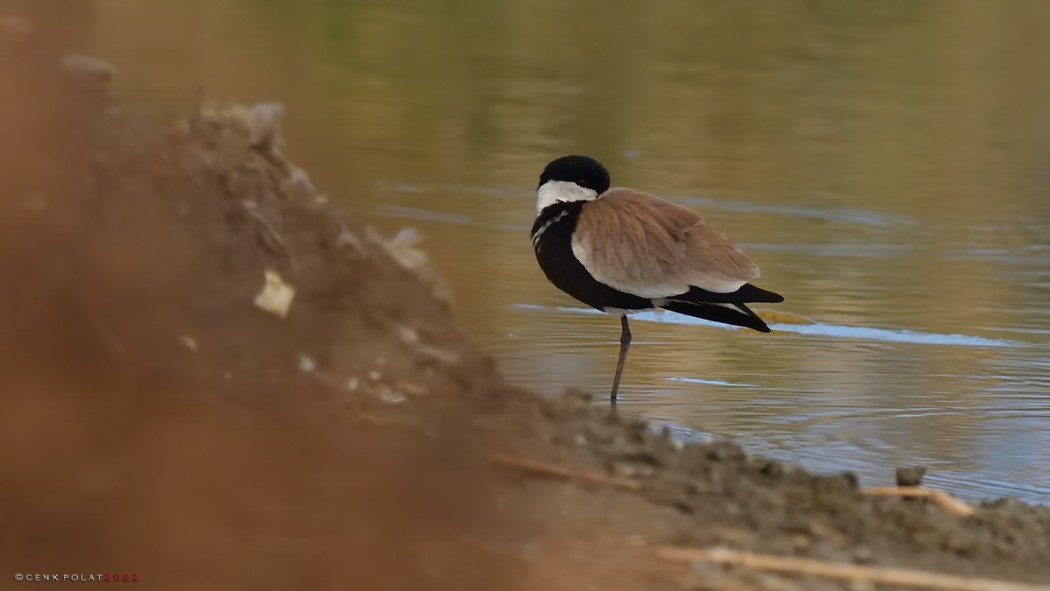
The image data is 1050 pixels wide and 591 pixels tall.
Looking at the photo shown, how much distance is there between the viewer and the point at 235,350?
427 cm

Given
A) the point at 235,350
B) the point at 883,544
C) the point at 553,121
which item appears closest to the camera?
the point at 235,350

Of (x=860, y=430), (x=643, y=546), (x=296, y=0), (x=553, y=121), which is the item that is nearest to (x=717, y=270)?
(x=860, y=430)

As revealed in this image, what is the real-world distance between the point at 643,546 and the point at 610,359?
3693mm

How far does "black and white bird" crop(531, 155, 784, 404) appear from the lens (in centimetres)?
700

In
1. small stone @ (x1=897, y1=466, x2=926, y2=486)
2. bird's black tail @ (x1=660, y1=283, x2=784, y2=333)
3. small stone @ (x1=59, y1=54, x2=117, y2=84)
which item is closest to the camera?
small stone @ (x1=59, y1=54, x2=117, y2=84)

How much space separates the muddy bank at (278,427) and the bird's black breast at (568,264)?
181 cm

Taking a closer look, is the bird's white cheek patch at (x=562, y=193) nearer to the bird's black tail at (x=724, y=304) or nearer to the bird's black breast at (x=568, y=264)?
the bird's black breast at (x=568, y=264)

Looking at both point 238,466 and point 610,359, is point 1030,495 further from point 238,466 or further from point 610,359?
point 238,466

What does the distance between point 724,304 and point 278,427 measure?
3745 millimetres

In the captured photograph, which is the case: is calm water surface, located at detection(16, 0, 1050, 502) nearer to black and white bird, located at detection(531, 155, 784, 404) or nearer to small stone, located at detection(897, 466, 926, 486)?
black and white bird, located at detection(531, 155, 784, 404)

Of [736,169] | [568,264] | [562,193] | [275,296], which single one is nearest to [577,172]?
[562,193]

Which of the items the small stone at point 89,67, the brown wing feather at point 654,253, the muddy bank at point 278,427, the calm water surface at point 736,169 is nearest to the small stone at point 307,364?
the muddy bank at point 278,427

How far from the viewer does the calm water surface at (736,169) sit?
641 cm

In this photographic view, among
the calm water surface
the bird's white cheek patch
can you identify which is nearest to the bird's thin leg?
the calm water surface
